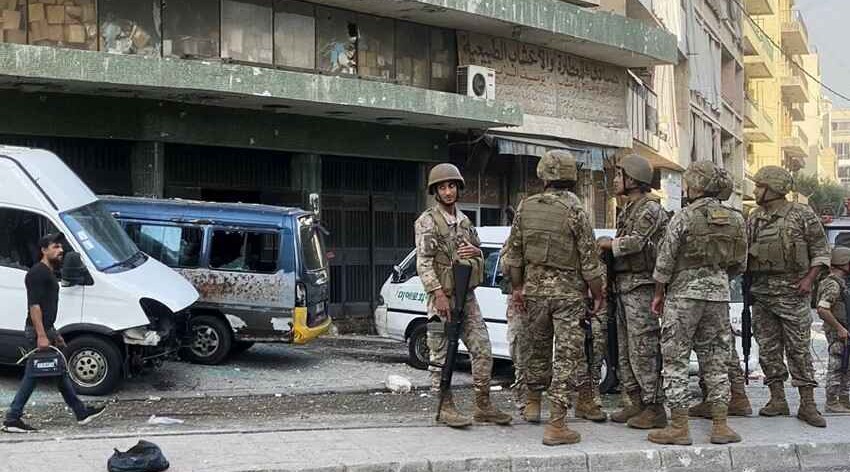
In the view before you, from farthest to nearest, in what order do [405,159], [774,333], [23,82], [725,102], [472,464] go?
1. [725,102]
2. [405,159]
3. [23,82]
4. [774,333]
5. [472,464]

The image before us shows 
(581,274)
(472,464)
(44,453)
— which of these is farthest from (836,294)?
(44,453)

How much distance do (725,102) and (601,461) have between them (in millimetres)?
29916

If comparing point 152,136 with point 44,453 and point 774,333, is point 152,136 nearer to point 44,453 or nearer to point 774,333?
point 44,453

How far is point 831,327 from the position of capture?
315 inches

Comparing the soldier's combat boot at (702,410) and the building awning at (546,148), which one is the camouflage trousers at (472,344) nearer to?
the soldier's combat boot at (702,410)

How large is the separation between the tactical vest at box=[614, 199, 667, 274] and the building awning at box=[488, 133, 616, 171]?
402 inches

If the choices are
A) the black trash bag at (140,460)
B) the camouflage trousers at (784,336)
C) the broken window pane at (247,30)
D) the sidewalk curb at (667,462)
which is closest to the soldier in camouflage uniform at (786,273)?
the camouflage trousers at (784,336)

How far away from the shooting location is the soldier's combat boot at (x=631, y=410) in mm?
7211

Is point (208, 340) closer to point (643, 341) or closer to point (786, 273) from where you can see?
point (643, 341)

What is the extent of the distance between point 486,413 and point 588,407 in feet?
2.99

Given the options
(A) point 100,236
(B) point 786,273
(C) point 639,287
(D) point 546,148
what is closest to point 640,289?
(C) point 639,287

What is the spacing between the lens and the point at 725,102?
33.7 m

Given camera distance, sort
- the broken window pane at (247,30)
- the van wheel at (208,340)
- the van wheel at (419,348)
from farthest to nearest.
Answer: the broken window pane at (247,30), the van wheel at (419,348), the van wheel at (208,340)

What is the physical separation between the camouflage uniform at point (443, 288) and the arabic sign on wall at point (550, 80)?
10.6 metres
